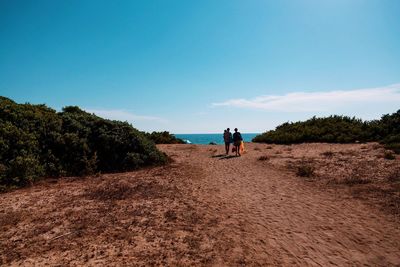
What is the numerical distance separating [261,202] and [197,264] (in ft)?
15.2

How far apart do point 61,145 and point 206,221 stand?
1040 centimetres

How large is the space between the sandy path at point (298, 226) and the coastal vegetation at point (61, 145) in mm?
6626

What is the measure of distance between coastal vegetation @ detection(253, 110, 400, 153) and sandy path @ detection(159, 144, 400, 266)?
53.0 ft

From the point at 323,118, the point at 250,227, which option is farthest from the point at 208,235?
the point at 323,118

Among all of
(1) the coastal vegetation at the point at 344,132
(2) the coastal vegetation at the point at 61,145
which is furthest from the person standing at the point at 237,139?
(1) the coastal vegetation at the point at 344,132

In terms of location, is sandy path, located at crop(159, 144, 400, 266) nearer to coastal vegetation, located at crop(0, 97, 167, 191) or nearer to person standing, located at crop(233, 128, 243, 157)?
coastal vegetation, located at crop(0, 97, 167, 191)

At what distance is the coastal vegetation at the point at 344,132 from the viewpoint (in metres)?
25.5

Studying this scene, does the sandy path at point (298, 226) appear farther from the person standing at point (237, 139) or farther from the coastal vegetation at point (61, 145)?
the person standing at point (237, 139)

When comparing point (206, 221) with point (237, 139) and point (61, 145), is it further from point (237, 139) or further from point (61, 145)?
point (237, 139)

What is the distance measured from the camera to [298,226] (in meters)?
7.44

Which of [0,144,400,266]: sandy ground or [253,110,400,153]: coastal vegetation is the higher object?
[253,110,400,153]: coastal vegetation

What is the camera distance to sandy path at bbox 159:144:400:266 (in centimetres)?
587

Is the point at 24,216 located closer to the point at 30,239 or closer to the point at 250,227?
the point at 30,239

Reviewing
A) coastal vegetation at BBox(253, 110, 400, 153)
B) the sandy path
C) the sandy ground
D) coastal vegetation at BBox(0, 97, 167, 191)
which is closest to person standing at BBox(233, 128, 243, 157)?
coastal vegetation at BBox(0, 97, 167, 191)
